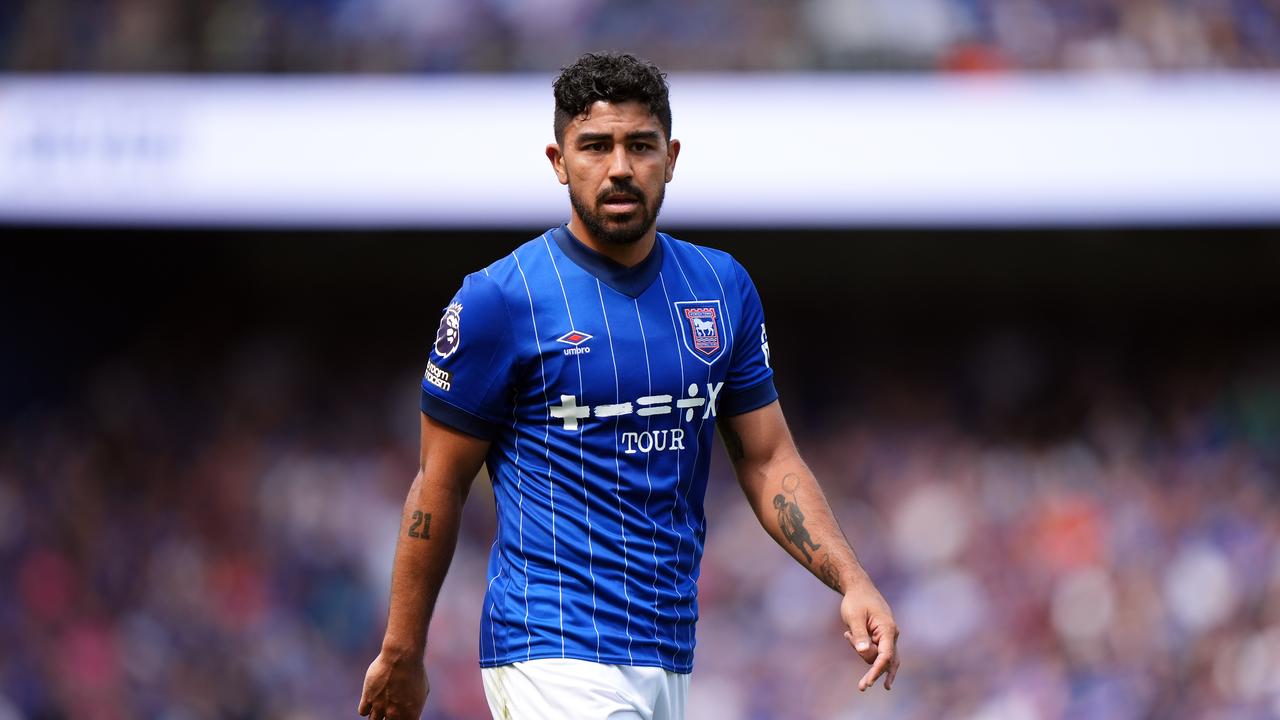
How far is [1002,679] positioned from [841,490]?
5.03 feet

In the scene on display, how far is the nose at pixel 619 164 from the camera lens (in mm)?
2951

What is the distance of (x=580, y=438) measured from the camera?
2.98m

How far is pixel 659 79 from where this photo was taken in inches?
120

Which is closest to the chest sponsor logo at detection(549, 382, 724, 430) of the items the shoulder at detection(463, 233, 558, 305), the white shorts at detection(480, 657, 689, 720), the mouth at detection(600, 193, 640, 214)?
the shoulder at detection(463, 233, 558, 305)

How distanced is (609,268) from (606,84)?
1.21ft

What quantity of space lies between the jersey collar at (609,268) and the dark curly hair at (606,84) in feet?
0.73

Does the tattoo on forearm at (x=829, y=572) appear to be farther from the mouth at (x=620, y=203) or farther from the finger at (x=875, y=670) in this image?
the mouth at (x=620, y=203)

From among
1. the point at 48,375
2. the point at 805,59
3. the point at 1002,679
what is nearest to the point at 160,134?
the point at 48,375

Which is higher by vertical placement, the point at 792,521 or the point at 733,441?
the point at 733,441

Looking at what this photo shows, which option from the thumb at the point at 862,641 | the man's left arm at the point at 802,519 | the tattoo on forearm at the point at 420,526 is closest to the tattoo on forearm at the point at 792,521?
the man's left arm at the point at 802,519

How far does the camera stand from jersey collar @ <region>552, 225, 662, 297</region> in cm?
307

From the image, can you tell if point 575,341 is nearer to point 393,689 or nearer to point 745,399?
point 745,399

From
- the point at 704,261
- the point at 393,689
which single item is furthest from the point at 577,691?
the point at 704,261

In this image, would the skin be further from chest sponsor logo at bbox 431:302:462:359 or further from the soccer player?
chest sponsor logo at bbox 431:302:462:359
